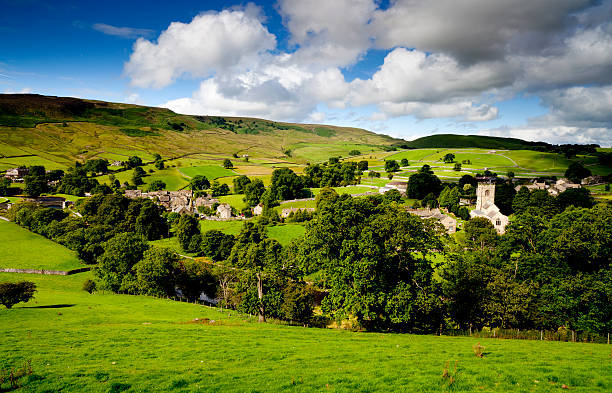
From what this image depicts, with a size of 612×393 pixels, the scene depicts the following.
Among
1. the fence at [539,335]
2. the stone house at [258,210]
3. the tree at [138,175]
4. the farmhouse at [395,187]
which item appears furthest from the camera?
the tree at [138,175]

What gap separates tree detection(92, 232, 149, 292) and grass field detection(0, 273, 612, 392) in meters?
28.1

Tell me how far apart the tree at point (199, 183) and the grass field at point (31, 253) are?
74909mm

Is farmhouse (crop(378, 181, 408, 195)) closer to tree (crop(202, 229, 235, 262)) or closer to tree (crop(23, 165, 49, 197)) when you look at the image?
tree (crop(202, 229, 235, 262))

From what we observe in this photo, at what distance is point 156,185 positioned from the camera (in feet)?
513

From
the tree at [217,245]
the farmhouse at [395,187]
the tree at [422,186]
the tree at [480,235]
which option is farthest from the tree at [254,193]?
the tree at [480,235]

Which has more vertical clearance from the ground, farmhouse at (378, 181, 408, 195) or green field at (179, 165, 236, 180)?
green field at (179, 165, 236, 180)

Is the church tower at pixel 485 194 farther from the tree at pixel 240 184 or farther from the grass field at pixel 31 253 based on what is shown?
the grass field at pixel 31 253

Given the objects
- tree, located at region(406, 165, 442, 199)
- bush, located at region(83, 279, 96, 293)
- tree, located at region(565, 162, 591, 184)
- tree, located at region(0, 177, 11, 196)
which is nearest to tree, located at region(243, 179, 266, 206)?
tree, located at region(406, 165, 442, 199)

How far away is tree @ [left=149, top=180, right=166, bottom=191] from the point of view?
155 metres

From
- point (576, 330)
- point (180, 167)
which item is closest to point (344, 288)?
point (576, 330)

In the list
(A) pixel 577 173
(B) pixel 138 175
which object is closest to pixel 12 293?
(B) pixel 138 175

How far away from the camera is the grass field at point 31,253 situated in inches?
2552

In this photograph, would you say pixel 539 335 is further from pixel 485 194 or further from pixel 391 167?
pixel 391 167

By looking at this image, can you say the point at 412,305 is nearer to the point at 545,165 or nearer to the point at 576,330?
the point at 576,330
